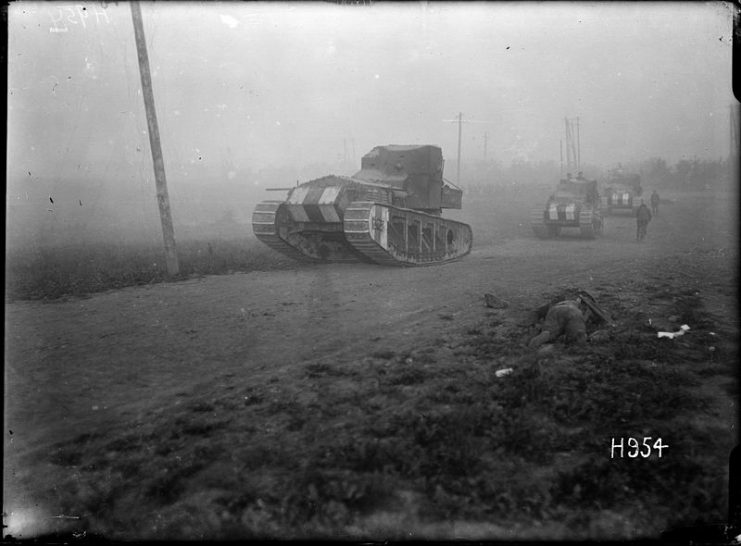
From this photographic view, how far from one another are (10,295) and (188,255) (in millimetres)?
4806

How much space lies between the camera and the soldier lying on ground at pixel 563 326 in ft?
16.9

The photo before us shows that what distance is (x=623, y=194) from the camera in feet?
81.9

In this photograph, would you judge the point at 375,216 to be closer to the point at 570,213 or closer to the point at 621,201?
the point at 570,213

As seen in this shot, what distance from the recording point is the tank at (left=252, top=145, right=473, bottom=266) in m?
10.7

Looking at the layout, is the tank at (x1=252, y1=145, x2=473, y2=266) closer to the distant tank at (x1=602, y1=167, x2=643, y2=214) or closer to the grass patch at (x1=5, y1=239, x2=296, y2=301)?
the grass patch at (x1=5, y1=239, x2=296, y2=301)

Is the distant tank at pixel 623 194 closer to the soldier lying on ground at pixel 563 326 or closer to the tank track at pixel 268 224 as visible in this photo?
the tank track at pixel 268 224

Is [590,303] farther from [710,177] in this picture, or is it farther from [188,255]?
[710,177]

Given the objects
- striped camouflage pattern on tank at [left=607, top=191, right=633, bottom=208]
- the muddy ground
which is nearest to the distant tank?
striped camouflage pattern on tank at [left=607, top=191, right=633, bottom=208]

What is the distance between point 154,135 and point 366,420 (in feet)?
30.3

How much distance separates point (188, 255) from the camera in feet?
43.4

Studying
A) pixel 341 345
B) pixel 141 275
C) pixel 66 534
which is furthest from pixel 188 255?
pixel 66 534

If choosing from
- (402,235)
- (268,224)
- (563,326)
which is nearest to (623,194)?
(402,235)

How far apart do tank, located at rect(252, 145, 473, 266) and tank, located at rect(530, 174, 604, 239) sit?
18.8 feet

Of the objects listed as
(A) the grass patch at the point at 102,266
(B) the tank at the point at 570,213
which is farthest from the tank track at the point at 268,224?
(B) the tank at the point at 570,213
